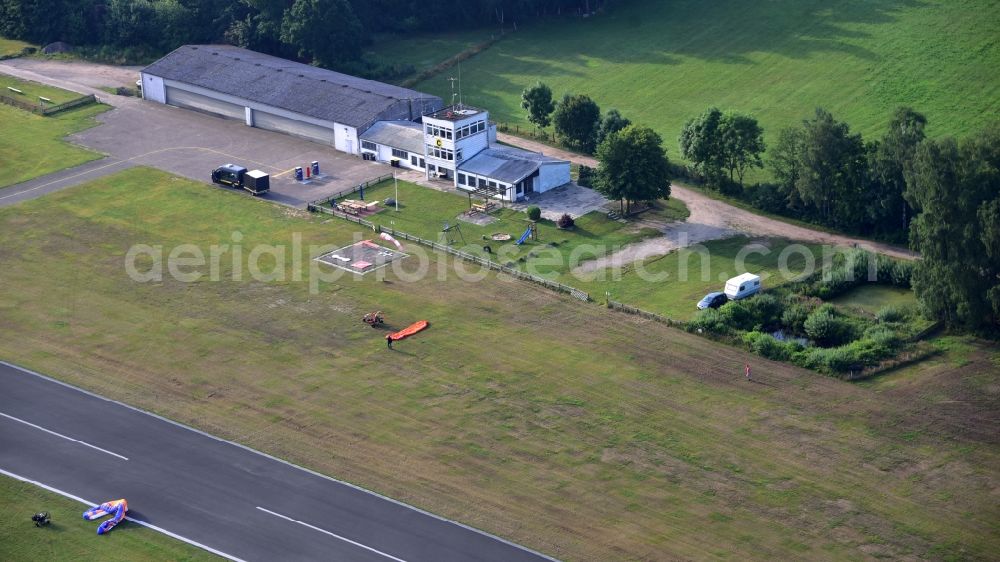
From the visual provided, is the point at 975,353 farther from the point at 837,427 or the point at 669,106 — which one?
the point at 669,106

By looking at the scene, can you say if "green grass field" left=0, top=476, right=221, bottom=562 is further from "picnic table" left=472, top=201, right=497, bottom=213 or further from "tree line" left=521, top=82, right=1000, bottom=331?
"tree line" left=521, top=82, right=1000, bottom=331

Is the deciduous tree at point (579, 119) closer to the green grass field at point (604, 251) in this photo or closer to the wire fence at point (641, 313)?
the green grass field at point (604, 251)

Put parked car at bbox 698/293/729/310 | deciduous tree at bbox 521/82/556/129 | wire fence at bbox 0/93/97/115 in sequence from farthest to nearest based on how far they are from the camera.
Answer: wire fence at bbox 0/93/97/115
deciduous tree at bbox 521/82/556/129
parked car at bbox 698/293/729/310

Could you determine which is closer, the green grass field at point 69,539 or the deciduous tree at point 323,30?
the green grass field at point 69,539

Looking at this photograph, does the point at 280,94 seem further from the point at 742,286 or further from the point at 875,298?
the point at 875,298

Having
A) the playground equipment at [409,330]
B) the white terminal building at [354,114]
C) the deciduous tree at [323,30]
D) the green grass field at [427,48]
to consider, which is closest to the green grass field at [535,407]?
the playground equipment at [409,330]

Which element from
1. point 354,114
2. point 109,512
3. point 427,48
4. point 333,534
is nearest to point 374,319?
point 333,534

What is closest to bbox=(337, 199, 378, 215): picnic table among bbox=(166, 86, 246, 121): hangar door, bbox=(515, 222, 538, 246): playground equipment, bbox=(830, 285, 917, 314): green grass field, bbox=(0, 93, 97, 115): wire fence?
bbox=(515, 222, 538, 246): playground equipment
